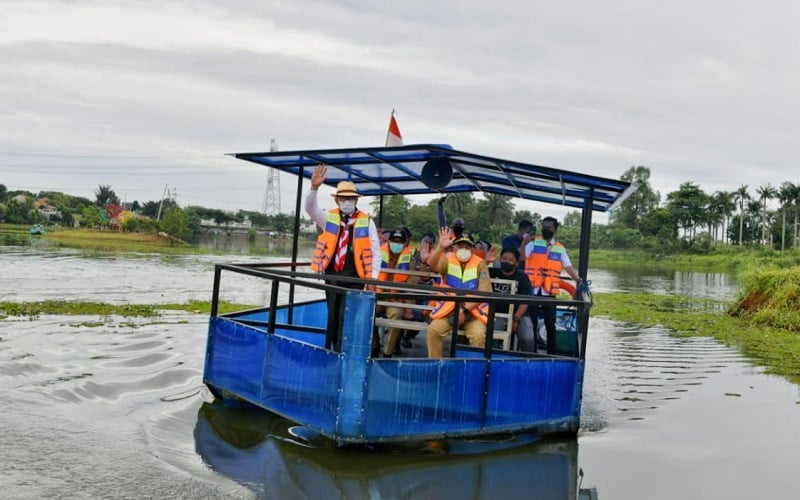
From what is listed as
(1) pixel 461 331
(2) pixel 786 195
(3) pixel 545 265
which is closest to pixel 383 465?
(1) pixel 461 331

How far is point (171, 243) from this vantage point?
60.2 m

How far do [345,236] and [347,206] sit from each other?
0.30 meters

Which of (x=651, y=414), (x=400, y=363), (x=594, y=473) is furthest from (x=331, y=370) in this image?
(x=651, y=414)

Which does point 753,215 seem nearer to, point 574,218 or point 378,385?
point 574,218

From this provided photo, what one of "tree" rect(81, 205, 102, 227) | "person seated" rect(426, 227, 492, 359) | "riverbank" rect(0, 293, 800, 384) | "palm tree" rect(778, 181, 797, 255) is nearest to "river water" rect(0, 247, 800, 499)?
"person seated" rect(426, 227, 492, 359)

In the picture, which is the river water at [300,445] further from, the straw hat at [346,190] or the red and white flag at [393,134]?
the red and white flag at [393,134]

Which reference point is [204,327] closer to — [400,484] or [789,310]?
[400,484]

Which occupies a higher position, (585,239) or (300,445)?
(585,239)

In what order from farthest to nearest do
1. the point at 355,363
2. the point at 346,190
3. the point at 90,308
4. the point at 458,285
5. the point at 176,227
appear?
the point at 176,227, the point at 90,308, the point at 458,285, the point at 346,190, the point at 355,363

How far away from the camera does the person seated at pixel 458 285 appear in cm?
700

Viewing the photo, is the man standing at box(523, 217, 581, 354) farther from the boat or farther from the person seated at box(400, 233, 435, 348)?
the person seated at box(400, 233, 435, 348)

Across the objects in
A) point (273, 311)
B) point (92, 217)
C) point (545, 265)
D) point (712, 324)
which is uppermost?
point (92, 217)

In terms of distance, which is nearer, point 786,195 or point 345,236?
point 345,236

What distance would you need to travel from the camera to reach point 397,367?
5.96m
